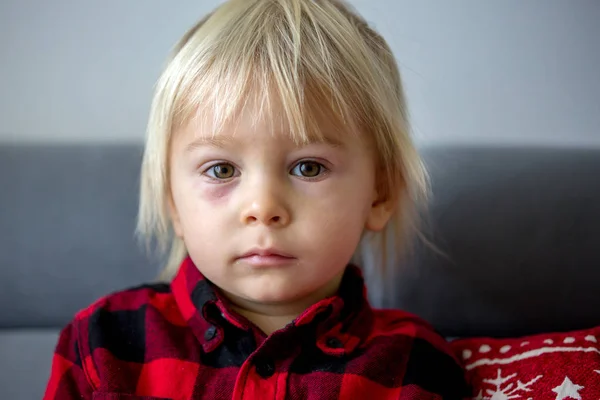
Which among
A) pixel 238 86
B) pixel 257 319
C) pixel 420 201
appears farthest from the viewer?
pixel 420 201

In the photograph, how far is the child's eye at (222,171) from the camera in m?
0.78

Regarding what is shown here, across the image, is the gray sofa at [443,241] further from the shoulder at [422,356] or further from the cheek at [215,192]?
the cheek at [215,192]

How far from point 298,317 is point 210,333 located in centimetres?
12

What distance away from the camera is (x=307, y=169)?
2.56 ft

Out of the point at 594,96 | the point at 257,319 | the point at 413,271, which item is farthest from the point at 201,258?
the point at 594,96

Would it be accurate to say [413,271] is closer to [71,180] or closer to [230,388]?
[230,388]

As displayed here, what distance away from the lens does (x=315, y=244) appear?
77cm

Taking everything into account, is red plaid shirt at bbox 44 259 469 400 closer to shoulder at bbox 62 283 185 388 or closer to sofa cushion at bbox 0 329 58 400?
shoulder at bbox 62 283 185 388

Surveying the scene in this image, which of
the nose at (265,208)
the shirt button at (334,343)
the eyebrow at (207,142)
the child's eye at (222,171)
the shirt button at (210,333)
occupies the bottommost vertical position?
the shirt button at (334,343)

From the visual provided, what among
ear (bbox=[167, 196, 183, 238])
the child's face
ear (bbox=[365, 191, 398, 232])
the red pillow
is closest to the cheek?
the child's face

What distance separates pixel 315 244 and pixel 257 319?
17 cm

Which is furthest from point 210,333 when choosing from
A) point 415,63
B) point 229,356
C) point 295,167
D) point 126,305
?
point 415,63

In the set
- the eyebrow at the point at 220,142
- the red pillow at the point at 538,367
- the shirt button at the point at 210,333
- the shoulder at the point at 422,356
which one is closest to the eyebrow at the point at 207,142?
the eyebrow at the point at 220,142

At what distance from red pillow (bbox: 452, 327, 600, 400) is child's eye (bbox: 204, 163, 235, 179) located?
1.45 ft
